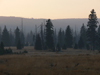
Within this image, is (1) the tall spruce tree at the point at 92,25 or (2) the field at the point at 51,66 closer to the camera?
(2) the field at the point at 51,66

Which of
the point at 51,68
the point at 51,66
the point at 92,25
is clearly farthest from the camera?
the point at 92,25

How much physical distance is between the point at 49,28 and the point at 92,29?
42.6ft

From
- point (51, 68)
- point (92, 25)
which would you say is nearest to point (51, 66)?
point (51, 68)

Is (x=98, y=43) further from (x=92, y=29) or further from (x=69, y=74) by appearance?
(x=69, y=74)

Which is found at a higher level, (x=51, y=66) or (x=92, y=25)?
(x=92, y=25)

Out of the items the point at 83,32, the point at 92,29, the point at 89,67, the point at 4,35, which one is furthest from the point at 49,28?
the point at 89,67

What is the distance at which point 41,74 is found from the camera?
16141 millimetres

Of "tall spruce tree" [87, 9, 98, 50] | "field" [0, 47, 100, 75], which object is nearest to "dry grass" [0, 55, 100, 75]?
"field" [0, 47, 100, 75]

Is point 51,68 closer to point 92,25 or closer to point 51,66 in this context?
point 51,66

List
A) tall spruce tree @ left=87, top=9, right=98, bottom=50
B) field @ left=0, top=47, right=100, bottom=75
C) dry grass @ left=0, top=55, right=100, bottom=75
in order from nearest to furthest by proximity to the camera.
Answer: dry grass @ left=0, top=55, right=100, bottom=75
field @ left=0, top=47, right=100, bottom=75
tall spruce tree @ left=87, top=9, right=98, bottom=50

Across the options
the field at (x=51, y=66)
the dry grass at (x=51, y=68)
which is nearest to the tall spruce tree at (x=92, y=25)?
the field at (x=51, y=66)

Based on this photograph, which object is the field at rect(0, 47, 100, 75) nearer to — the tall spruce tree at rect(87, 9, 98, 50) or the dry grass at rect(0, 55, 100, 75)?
the dry grass at rect(0, 55, 100, 75)

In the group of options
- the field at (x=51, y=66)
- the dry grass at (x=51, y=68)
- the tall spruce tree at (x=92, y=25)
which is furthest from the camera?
the tall spruce tree at (x=92, y=25)

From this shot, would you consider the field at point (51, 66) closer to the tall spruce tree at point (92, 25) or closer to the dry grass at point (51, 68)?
the dry grass at point (51, 68)
